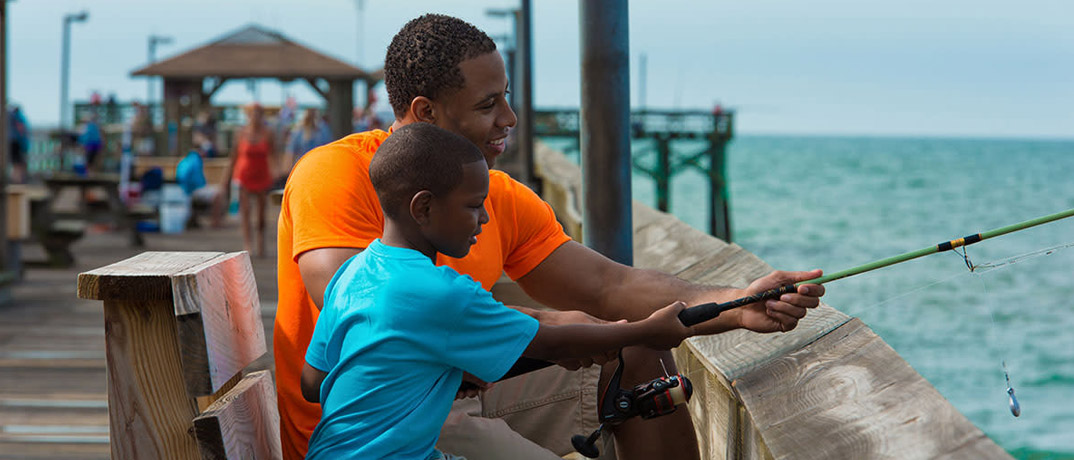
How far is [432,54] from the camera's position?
8.52 ft

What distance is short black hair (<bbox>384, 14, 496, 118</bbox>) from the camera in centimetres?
260

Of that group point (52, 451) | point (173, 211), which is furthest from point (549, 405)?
point (173, 211)

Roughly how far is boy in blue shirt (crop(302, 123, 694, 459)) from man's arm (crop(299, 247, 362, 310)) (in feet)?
0.43

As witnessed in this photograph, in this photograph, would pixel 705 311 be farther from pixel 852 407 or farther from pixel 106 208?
pixel 106 208

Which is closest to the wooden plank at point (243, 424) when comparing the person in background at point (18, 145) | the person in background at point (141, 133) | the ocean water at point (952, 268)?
the ocean water at point (952, 268)

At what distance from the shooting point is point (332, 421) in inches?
79.2

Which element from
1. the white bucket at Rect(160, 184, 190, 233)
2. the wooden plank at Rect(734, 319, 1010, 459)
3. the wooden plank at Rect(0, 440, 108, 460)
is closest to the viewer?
the wooden plank at Rect(734, 319, 1010, 459)

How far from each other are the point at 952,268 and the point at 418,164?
27164mm

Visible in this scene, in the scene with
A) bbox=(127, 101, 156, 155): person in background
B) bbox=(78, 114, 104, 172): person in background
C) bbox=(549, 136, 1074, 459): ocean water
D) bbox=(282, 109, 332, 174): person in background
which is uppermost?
bbox=(127, 101, 156, 155): person in background

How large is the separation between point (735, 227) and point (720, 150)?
9.45 metres

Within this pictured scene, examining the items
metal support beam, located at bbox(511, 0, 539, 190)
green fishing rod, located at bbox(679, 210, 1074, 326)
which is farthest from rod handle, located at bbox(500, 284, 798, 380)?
metal support beam, located at bbox(511, 0, 539, 190)

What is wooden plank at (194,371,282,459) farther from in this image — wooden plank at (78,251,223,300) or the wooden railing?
the wooden railing

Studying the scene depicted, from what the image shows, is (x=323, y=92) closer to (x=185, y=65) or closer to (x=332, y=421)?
(x=185, y=65)

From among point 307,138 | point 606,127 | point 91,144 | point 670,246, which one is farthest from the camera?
point 91,144
